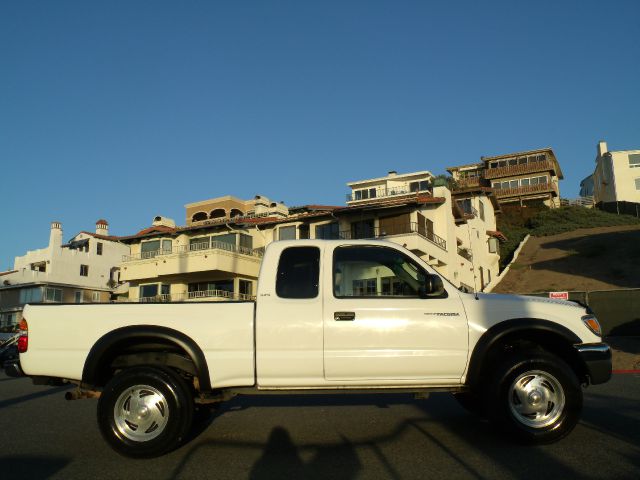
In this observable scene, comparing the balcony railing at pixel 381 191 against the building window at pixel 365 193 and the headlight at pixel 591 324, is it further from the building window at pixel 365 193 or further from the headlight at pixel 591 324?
the headlight at pixel 591 324

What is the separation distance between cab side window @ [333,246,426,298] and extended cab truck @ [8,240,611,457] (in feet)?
0.09

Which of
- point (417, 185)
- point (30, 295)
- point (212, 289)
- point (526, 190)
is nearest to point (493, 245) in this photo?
point (417, 185)

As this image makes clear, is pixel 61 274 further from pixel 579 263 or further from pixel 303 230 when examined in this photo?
pixel 579 263

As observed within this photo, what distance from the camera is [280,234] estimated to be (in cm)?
3762

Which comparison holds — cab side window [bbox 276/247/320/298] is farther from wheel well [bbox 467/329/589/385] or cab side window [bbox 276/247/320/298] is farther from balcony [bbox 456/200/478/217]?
balcony [bbox 456/200/478/217]

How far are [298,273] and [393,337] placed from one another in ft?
3.94

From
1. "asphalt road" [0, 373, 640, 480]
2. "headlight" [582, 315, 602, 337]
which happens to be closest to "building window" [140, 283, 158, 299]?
"asphalt road" [0, 373, 640, 480]

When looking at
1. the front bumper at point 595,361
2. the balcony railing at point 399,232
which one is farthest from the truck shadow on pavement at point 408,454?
the balcony railing at point 399,232

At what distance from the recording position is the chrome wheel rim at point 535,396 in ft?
16.8

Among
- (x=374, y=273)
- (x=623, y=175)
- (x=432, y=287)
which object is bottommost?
(x=432, y=287)

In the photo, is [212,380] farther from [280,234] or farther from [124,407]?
[280,234]

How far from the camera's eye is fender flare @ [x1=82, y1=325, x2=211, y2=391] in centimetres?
513

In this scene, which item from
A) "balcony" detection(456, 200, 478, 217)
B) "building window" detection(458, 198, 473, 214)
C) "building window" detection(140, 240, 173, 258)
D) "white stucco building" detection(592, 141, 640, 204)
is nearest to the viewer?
"building window" detection(140, 240, 173, 258)

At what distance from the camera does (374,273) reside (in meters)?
5.62
